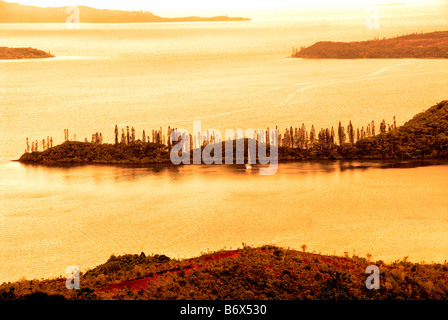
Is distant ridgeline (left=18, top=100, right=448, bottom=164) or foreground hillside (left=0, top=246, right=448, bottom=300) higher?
distant ridgeline (left=18, top=100, right=448, bottom=164)

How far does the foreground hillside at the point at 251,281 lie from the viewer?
34.8 feet

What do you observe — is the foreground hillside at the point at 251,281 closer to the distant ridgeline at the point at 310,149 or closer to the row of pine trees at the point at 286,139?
the distant ridgeline at the point at 310,149

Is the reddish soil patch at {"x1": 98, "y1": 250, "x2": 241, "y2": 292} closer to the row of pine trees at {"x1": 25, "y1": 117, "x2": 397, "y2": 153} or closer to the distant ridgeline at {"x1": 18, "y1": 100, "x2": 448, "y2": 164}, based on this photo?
the distant ridgeline at {"x1": 18, "y1": 100, "x2": 448, "y2": 164}

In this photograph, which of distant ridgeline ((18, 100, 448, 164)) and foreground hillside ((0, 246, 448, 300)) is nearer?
foreground hillside ((0, 246, 448, 300))

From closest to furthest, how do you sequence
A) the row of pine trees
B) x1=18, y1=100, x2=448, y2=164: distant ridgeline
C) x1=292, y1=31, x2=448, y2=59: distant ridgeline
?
x1=18, y1=100, x2=448, y2=164: distant ridgeline → the row of pine trees → x1=292, y1=31, x2=448, y2=59: distant ridgeline

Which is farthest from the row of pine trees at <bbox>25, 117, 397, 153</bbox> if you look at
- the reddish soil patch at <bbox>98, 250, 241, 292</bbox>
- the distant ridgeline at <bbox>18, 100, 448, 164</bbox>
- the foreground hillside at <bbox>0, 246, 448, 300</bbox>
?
the foreground hillside at <bbox>0, 246, 448, 300</bbox>

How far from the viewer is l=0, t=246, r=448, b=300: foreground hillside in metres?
10.6

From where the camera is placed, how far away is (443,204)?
2064cm

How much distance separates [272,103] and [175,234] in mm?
27883

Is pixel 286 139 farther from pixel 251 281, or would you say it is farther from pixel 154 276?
pixel 251 281

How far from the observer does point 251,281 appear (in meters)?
11.0

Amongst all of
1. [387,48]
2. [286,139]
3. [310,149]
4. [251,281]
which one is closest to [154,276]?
[251,281]
